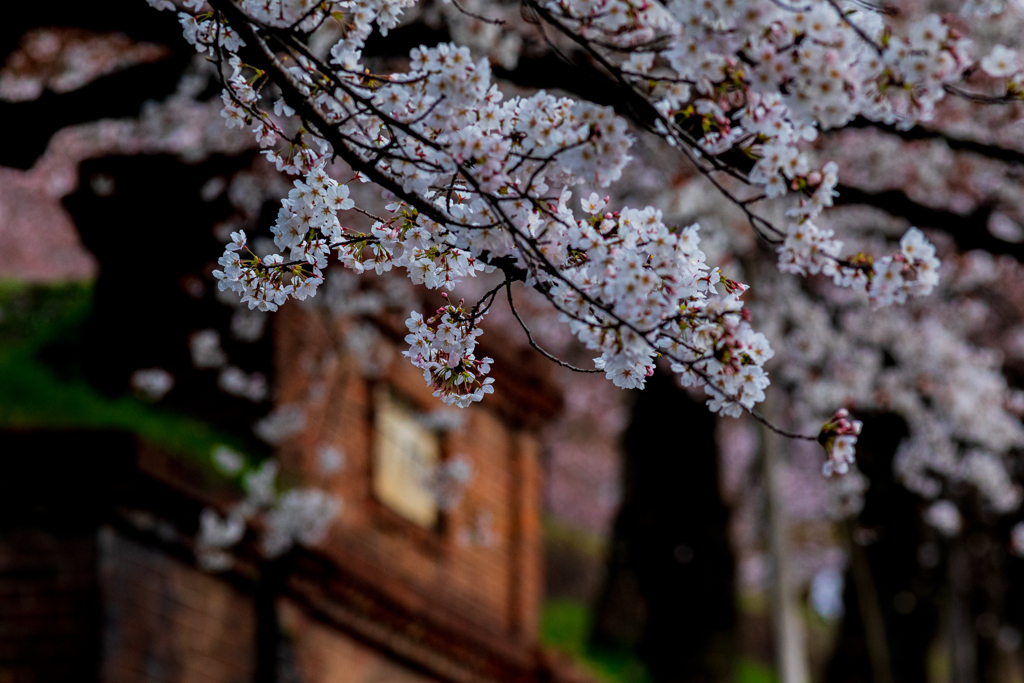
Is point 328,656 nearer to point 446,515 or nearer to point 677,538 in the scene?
point 446,515

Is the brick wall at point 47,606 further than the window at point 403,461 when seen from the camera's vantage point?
No

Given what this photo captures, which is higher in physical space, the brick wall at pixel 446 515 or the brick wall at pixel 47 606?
the brick wall at pixel 446 515

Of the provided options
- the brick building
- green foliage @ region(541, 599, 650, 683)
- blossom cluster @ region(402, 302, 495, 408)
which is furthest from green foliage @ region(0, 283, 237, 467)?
blossom cluster @ region(402, 302, 495, 408)

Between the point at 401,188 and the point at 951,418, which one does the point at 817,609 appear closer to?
the point at 951,418

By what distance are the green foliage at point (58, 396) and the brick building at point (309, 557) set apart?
0.49 meters

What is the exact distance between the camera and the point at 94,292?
34.7 ft

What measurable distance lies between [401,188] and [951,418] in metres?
8.85

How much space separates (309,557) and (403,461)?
2.21 m

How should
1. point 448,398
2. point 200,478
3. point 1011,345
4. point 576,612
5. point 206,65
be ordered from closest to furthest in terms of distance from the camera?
1. point 448,398
2. point 206,65
3. point 200,478
4. point 1011,345
5. point 576,612

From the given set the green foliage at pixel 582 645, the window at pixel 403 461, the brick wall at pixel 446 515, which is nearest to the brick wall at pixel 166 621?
the brick wall at pixel 446 515

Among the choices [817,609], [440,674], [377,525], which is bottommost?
[440,674]

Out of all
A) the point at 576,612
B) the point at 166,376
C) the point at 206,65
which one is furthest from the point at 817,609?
the point at 206,65

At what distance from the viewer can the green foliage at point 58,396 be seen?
8.98m

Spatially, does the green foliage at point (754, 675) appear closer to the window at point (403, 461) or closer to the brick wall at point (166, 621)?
the window at point (403, 461)
